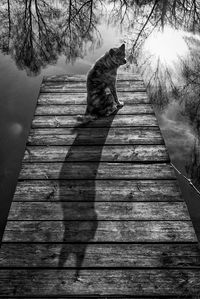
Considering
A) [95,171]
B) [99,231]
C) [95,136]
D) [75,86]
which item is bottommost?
[99,231]

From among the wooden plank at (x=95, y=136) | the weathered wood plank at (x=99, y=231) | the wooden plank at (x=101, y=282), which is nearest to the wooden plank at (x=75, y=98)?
the wooden plank at (x=95, y=136)

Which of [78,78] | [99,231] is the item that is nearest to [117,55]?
[78,78]

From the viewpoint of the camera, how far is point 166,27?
12336mm

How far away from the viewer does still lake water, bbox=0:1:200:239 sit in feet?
19.8

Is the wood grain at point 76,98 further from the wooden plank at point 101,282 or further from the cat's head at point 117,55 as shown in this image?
the wooden plank at point 101,282

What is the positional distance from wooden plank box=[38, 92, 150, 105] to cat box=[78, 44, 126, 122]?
53 centimetres

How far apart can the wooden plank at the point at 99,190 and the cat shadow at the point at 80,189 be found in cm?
1

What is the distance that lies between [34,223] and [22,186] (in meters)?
0.65

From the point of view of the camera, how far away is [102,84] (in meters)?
5.09

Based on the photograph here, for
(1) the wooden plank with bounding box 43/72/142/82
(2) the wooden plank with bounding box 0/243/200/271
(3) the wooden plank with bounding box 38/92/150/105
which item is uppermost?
(1) the wooden plank with bounding box 43/72/142/82

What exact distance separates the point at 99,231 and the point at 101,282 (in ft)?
1.90

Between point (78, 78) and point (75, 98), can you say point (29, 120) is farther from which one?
point (75, 98)

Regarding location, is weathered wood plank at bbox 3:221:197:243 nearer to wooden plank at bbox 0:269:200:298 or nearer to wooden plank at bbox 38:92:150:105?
wooden plank at bbox 0:269:200:298

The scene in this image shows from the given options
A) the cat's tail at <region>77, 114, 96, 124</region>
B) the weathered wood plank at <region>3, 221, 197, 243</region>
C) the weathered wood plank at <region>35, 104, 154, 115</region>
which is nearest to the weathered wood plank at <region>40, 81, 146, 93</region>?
the weathered wood plank at <region>35, 104, 154, 115</region>
